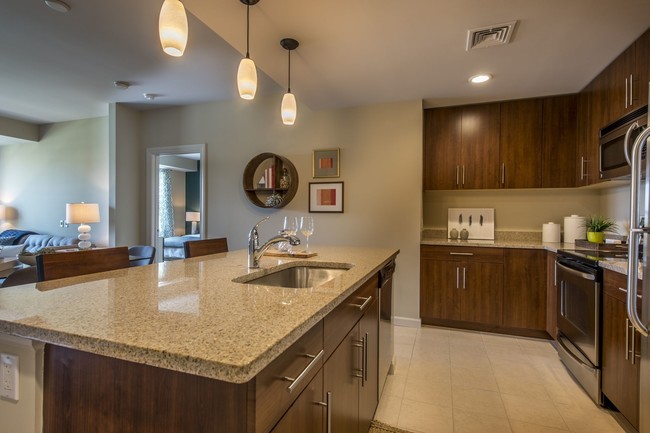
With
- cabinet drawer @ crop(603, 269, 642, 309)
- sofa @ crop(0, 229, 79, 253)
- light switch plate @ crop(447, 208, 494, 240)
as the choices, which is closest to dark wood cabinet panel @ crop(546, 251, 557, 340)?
light switch plate @ crop(447, 208, 494, 240)

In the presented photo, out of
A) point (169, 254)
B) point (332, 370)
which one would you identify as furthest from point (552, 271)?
point (169, 254)

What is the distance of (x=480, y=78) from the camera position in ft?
9.37

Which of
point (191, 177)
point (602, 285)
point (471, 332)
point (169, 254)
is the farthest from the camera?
point (191, 177)

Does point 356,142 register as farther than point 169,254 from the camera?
No

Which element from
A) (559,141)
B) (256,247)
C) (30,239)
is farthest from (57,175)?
(559,141)

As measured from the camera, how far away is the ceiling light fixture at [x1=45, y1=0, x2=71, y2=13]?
2121 mm

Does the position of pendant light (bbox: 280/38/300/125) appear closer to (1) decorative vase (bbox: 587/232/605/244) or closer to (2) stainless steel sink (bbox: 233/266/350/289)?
(2) stainless steel sink (bbox: 233/266/350/289)

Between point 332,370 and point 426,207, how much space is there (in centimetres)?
311

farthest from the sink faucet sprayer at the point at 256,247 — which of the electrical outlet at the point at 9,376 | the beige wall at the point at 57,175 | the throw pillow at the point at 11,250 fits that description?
the throw pillow at the point at 11,250

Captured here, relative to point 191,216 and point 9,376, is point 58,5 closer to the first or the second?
point 9,376

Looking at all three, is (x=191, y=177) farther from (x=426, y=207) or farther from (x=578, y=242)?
(x=578, y=242)

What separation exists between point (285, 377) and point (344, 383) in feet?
1.87

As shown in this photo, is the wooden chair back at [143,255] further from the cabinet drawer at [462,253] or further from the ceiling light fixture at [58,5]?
the cabinet drawer at [462,253]

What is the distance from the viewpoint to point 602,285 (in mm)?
1971
